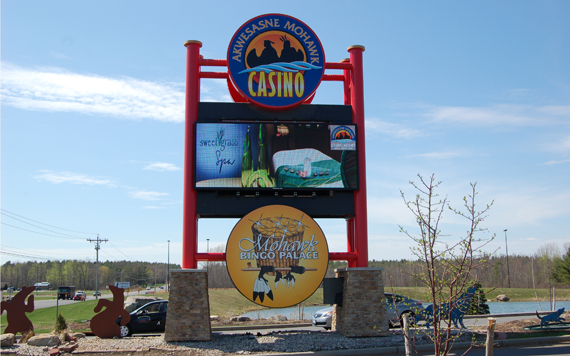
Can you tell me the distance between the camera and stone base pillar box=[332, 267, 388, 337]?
1681 cm

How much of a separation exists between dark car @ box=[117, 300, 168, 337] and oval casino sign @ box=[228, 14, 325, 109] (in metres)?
10.3

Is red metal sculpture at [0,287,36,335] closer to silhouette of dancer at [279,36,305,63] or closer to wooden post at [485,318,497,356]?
silhouette of dancer at [279,36,305,63]

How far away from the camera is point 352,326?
55.2 feet

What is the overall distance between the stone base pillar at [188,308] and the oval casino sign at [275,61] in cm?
742

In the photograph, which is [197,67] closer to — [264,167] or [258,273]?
[264,167]

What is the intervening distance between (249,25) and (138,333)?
14.3 m

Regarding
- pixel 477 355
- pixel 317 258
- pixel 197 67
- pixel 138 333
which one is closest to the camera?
pixel 477 355

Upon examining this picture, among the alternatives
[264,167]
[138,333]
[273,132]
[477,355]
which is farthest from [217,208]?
[477,355]

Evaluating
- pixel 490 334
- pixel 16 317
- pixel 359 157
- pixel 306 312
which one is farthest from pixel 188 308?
pixel 306 312

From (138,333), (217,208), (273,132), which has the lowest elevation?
(138,333)

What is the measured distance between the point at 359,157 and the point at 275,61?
17.6 ft

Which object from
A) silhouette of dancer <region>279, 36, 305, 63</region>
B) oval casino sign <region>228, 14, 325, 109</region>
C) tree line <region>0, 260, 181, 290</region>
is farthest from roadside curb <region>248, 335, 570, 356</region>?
tree line <region>0, 260, 181, 290</region>

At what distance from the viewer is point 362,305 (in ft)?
55.9

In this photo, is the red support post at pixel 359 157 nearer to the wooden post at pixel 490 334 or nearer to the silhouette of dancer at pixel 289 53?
the silhouette of dancer at pixel 289 53
